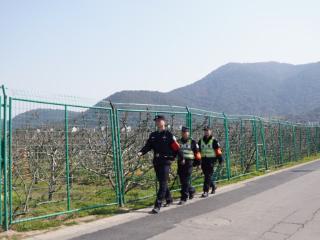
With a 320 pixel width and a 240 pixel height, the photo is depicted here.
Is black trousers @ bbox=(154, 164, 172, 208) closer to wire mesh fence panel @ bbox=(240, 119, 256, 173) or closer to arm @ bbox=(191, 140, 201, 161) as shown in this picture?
arm @ bbox=(191, 140, 201, 161)

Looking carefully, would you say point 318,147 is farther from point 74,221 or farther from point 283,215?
point 74,221

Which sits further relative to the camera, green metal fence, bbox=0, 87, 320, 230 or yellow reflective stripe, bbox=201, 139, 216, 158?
yellow reflective stripe, bbox=201, 139, 216, 158

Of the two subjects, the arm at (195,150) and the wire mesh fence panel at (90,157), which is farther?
the arm at (195,150)

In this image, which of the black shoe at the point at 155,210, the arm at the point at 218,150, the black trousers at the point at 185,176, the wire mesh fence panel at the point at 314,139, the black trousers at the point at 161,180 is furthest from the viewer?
the wire mesh fence panel at the point at 314,139

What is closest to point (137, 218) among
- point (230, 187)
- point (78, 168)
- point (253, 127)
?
point (78, 168)

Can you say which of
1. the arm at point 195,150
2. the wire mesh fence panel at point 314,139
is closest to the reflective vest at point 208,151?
the arm at point 195,150

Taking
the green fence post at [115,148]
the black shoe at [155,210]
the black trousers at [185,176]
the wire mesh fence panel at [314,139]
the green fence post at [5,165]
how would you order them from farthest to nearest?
1. the wire mesh fence panel at [314,139]
2. the black trousers at [185,176]
3. the green fence post at [115,148]
4. the black shoe at [155,210]
5. the green fence post at [5,165]

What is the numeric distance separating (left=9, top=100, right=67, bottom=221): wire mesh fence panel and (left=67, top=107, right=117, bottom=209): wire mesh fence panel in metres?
0.28

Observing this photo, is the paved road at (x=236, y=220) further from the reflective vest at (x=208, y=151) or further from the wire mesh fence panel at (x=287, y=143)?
the wire mesh fence panel at (x=287, y=143)

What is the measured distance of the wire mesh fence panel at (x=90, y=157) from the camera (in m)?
9.01

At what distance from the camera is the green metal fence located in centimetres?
744

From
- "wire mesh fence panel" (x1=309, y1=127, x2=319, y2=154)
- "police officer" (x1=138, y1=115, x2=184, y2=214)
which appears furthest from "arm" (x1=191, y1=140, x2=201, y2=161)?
"wire mesh fence panel" (x1=309, y1=127, x2=319, y2=154)

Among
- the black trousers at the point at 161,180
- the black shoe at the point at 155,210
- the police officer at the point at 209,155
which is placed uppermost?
the police officer at the point at 209,155

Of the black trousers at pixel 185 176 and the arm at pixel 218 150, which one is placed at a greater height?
the arm at pixel 218 150
